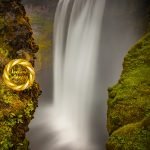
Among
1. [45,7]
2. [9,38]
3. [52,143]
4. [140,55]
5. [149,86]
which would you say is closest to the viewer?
[149,86]

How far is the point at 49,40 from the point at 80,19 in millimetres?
3363

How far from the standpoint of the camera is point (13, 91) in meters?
6.84

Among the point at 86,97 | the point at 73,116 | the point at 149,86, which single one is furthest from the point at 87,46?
the point at 149,86

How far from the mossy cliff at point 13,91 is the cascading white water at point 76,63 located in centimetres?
780

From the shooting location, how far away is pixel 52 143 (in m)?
13.5

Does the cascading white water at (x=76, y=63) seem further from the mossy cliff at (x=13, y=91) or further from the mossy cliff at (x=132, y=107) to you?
the mossy cliff at (x=13, y=91)

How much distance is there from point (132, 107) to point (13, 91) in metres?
2.66

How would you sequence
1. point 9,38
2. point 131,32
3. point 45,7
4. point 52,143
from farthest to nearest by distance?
1. point 45,7
2. point 131,32
3. point 52,143
4. point 9,38

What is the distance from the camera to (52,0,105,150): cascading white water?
53.2 feet

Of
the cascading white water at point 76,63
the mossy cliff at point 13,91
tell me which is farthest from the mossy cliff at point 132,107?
the cascading white water at point 76,63

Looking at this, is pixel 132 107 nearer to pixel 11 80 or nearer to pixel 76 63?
pixel 11 80

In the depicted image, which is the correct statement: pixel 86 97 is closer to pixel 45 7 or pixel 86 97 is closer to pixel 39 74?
pixel 39 74

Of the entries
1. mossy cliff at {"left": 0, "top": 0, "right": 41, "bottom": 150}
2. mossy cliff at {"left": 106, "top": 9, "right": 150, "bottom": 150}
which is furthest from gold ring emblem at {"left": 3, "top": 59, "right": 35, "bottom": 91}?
mossy cliff at {"left": 106, "top": 9, "right": 150, "bottom": 150}

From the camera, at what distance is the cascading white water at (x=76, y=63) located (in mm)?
16219
